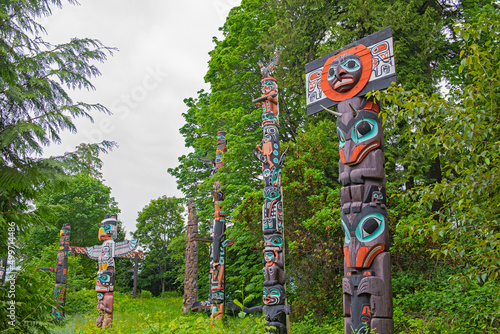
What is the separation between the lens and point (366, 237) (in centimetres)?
548

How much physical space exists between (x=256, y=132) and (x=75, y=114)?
28.5 ft

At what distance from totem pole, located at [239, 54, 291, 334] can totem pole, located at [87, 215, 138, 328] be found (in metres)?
4.48

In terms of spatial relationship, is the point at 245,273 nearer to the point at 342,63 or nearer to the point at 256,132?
the point at 256,132

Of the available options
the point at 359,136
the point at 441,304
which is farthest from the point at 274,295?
the point at 359,136

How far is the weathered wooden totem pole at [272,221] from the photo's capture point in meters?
8.20

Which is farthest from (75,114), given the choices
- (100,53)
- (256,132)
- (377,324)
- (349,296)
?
(256,132)

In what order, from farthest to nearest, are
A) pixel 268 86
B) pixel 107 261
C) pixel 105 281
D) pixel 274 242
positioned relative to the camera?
pixel 107 261
pixel 105 281
pixel 268 86
pixel 274 242

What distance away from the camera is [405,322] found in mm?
7980

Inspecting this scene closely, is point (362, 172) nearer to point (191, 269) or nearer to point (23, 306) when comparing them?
point (23, 306)

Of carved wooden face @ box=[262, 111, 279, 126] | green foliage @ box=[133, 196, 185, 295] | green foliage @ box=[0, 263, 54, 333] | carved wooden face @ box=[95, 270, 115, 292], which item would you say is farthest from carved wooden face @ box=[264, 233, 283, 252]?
green foliage @ box=[133, 196, 185, 295]

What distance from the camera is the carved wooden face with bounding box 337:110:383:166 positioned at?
5855mm

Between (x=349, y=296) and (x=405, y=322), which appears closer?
(x=349, y=296)

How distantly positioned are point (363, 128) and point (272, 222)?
12.1 ft

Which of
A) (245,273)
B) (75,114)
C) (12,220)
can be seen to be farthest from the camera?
(245,273)
